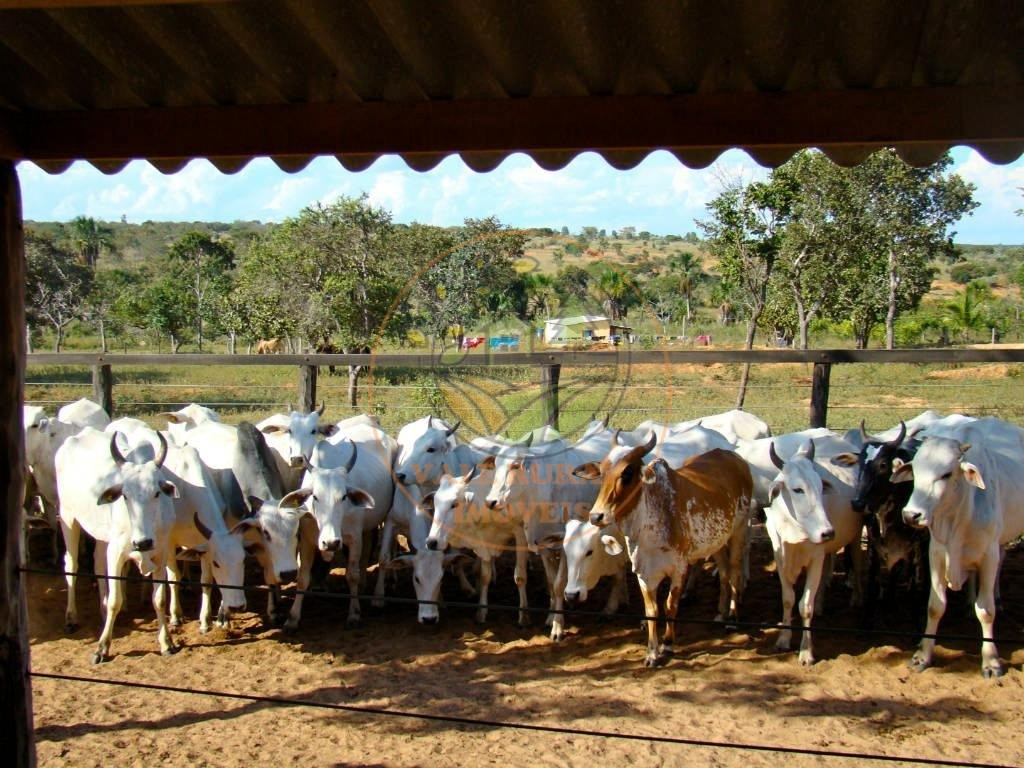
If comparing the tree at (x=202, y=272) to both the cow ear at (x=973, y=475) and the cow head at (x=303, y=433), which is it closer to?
the cow head at (x=303, y=433)

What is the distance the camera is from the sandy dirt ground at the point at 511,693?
4.84 m

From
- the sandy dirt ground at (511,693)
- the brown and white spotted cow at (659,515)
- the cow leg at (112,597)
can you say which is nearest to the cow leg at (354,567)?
the sandy dirt ground at (511,693)

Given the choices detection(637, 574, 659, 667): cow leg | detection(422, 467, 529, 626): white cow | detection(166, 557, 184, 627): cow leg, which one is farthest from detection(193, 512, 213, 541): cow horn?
detection(637, 574, 659, 667): cow leg

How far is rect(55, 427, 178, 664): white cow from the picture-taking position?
6.02 meters

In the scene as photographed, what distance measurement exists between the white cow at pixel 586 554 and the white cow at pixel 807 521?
1.09m

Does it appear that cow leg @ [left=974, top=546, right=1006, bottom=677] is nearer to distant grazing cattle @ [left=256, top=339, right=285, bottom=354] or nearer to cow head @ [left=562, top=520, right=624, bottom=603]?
cow head @ [left=562, top=520, right=624, bottom=603]

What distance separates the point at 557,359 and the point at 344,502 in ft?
8.63

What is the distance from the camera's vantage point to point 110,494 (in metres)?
6.00

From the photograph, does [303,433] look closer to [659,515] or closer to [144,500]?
[144,500]

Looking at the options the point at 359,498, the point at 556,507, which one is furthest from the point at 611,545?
the point at 359,498

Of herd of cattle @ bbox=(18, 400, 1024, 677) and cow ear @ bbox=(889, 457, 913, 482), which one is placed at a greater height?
cow ear @ bbox=(889, 457, 913, 482)

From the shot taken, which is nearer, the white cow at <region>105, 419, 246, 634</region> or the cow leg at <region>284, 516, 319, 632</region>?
the white cow at <region>105, 419, 246, 634</region>

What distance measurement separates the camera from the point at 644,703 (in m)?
5.39

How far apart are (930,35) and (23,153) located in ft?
10.5
